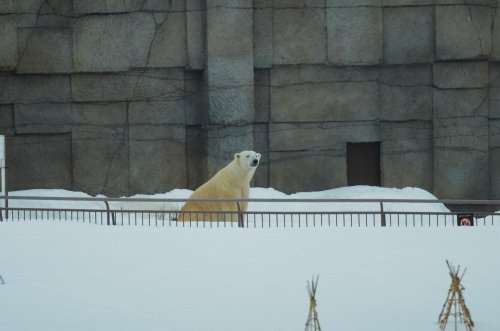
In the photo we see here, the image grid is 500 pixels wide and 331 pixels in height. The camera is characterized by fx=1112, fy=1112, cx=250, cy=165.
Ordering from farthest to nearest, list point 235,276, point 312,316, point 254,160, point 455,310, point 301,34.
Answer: point 301,34 → point 254,160 → point 235,276 → point 312,316 → point 455,310

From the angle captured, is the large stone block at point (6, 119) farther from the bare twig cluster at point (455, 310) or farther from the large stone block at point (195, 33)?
the bare twig cluster at point (455, 310)

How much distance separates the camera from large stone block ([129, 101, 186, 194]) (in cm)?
1680

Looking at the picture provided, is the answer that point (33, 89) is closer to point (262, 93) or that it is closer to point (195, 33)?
point (195, 33)

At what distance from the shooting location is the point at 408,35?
16703 millimetres

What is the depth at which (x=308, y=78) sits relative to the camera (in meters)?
16.7

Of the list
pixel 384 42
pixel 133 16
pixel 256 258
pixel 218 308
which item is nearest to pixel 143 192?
pixel 133 16

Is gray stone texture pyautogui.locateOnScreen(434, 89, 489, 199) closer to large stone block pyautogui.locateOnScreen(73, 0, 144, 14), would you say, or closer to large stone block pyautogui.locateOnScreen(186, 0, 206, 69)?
large stone block pyautogui.locateOnScreen(186, 0, 206, 69)

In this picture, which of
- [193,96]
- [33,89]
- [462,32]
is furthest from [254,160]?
[33,89]

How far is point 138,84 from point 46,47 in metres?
1.48

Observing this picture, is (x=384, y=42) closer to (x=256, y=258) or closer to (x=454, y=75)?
(x=454, y=75)

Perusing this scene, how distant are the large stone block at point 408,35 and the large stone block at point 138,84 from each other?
10.4ft

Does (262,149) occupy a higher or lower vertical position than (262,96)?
lower

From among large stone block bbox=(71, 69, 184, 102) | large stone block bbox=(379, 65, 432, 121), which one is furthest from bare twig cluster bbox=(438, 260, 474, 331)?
large stone block bbox=(71, 69, 184, 102)

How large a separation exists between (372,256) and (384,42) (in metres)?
7.69
